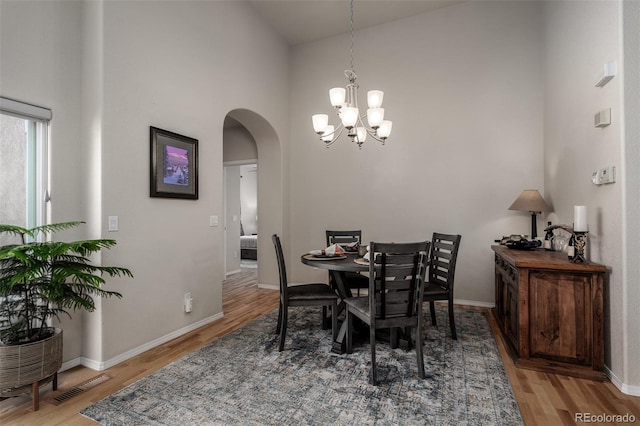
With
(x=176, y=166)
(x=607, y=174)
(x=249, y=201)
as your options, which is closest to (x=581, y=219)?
(x=607, y=174)

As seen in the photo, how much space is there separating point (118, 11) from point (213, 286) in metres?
2.65

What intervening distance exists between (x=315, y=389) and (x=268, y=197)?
3.29 meters

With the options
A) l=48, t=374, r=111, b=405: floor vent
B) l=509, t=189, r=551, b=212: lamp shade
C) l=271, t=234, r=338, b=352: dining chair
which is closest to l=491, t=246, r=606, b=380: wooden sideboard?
l=509, t=189, r=551, b=212: lamp shade

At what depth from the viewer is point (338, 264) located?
267 cm

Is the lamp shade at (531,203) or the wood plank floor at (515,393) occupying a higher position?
the lamp shade at (531,203)

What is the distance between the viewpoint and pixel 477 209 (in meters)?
4.09

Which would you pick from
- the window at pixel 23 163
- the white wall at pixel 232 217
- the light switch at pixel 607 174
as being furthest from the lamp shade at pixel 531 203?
the white wall at pixel 232 217

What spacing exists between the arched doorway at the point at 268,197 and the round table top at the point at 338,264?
2.06 metres

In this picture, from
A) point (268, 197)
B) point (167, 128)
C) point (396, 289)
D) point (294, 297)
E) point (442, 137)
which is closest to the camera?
point (396, 289)

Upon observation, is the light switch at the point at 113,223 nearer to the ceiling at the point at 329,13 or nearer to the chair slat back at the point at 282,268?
the chair slat back at the point at 282,268

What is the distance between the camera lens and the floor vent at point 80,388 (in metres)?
2.06

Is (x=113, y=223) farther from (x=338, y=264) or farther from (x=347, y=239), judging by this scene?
(x=347, y=239)

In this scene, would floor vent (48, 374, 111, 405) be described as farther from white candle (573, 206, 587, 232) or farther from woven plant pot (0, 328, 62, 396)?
white candle (573, 206, 587, 232)

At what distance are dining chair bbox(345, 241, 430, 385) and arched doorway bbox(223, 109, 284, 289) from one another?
9.30ft
